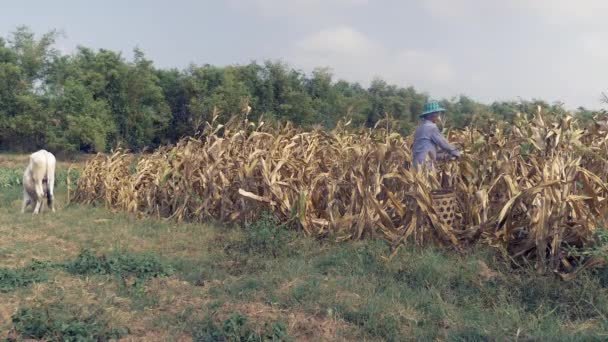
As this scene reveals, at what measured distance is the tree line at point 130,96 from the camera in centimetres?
2484

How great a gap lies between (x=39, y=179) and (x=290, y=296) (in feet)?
26.6

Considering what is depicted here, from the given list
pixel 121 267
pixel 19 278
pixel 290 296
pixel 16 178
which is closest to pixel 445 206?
pixel 290 296

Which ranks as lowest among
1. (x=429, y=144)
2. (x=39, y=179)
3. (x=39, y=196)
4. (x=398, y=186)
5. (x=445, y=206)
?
(x=39, y=196)

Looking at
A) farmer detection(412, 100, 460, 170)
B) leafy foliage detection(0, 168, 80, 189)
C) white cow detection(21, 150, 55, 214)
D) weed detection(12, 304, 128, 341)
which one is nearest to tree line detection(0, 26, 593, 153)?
leafy foliage detection(0, 168, 80, 189)

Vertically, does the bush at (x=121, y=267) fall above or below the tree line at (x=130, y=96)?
below

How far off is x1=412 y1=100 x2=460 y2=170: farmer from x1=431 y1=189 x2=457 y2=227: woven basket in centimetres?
66

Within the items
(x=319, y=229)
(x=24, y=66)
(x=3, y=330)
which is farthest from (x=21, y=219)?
(x=24, y=66)

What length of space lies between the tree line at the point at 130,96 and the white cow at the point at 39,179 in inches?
477

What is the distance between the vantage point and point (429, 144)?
7.21m

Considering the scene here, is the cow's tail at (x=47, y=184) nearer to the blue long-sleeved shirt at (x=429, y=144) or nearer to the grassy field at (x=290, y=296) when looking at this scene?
the grassy field at (x=290, y=296)

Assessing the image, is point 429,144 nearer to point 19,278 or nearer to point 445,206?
point 445,206

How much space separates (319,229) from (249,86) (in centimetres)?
2025

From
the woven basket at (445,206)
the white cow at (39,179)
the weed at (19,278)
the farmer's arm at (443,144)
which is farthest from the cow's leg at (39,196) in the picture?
the woven basket at (445,206)

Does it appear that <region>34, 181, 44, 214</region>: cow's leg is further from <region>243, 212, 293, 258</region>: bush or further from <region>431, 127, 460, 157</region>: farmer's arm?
<region>431, 127, 460, 157</region>: farmer's arm
